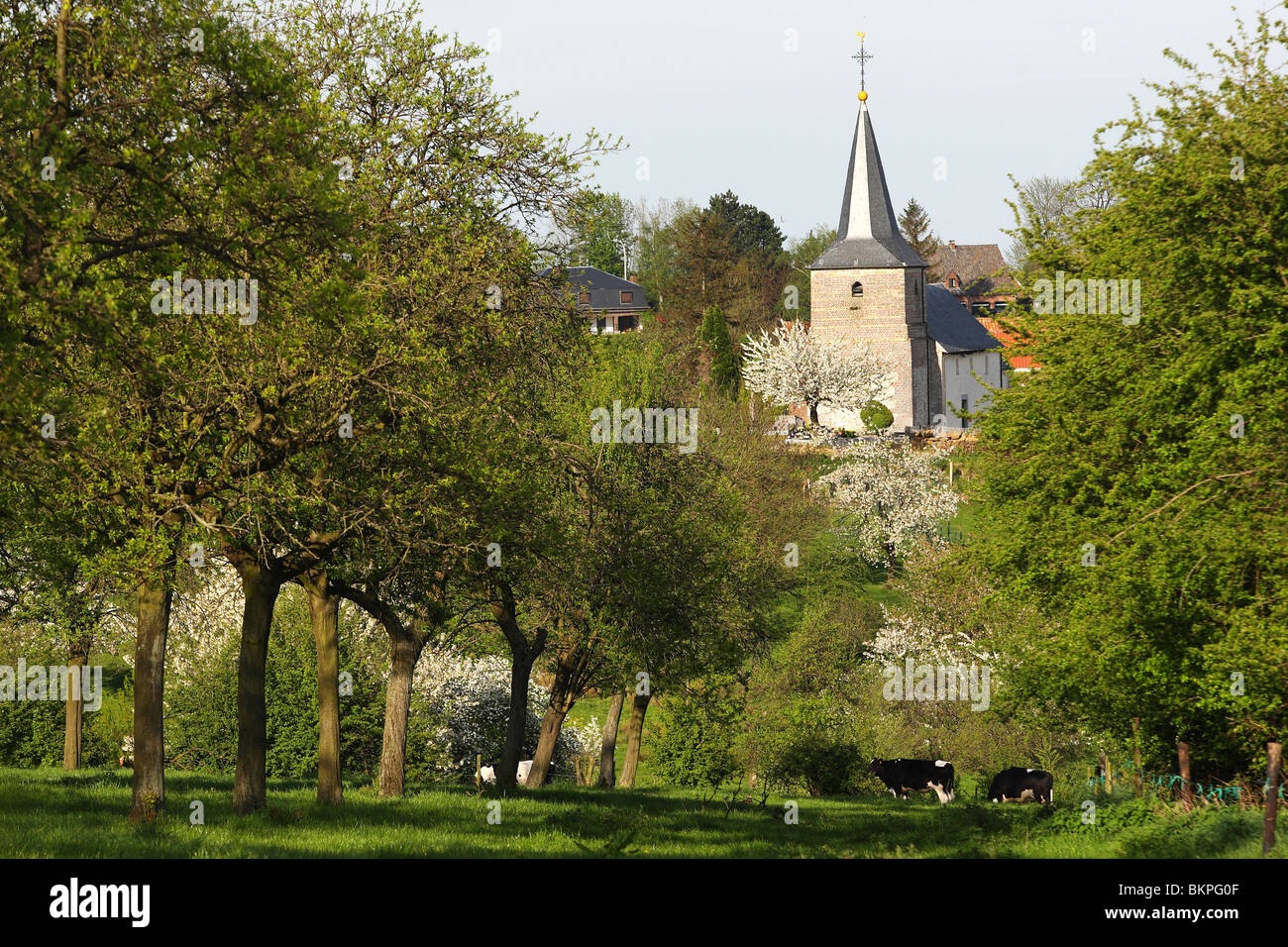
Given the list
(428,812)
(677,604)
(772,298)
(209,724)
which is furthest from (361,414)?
(772,298)

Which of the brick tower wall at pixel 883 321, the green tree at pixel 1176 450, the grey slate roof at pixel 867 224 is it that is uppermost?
the grey slate roof at pixel 867 224

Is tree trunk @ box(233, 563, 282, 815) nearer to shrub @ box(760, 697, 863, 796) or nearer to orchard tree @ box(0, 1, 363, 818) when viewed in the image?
orchard tree @ box(0, 1, 363, 818)

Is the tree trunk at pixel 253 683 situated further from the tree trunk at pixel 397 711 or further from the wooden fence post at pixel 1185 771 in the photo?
the wooden fence post at pixel 1185 771

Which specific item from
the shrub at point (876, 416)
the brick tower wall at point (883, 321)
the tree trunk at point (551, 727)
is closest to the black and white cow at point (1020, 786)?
the tree trunk at point (551, 727)

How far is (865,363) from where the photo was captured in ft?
322

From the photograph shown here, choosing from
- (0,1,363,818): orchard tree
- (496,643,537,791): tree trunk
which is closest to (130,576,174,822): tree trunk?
(0,1,363,818): orchard tree

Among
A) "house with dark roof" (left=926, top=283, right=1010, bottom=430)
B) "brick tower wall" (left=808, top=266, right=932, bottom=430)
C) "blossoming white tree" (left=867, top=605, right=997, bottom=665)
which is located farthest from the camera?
"house with dark roof" (left=926, top=283, right=1010, bottom=430)

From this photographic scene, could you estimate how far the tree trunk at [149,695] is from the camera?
54.2 feet

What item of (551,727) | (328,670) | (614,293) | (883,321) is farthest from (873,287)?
(328,670)

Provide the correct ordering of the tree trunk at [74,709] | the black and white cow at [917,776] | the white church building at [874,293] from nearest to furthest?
the tree trunk at [74,709]
the black and white cow at [917,776]
the white church building at [874,293]

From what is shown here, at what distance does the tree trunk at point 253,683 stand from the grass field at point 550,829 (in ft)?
1.66

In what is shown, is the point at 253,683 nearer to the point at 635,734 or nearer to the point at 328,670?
the point at 328,670

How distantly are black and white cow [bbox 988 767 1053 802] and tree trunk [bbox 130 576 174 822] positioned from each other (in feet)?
66.4

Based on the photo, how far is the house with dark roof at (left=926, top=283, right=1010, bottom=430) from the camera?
352 ft
